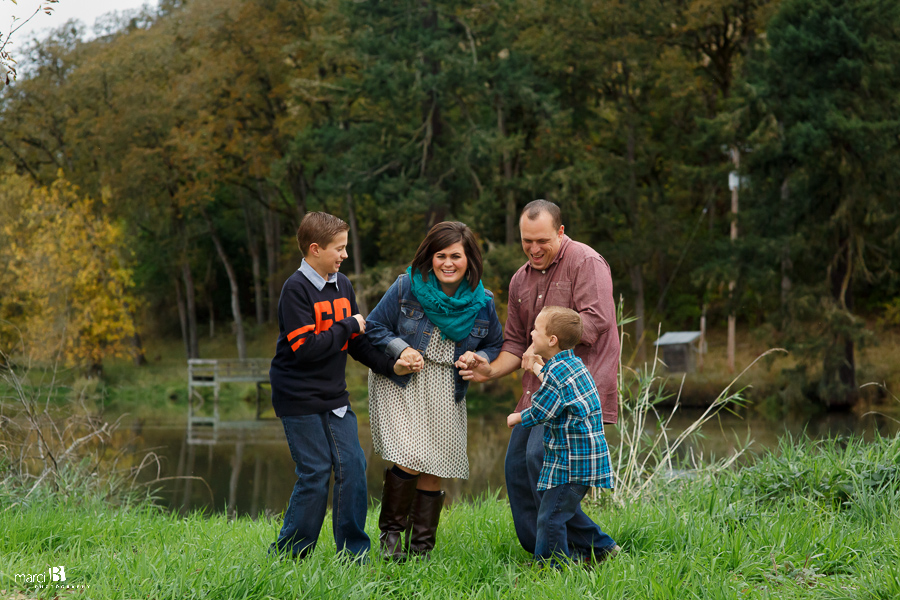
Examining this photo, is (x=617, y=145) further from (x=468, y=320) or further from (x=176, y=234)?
(x=468, y=320)

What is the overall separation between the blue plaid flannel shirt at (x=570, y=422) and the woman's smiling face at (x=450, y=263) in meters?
0.58

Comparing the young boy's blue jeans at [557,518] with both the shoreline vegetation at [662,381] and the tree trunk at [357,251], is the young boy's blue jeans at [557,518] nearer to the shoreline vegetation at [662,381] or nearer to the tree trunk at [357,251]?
the shoreline vegetation at [662,381]

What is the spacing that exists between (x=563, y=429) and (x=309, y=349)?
1.05m

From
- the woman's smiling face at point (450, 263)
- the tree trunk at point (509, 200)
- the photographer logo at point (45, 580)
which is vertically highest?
the tree trunk at point (509, 200)

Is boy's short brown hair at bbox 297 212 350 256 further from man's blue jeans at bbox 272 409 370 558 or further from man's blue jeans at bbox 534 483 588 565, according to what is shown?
man's blue jeans at bbox 534 483 588 565

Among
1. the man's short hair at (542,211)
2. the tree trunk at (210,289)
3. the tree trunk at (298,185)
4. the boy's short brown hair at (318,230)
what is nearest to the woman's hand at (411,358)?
the boy's short brown hair at (318,230)

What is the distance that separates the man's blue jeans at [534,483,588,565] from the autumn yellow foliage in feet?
59.4

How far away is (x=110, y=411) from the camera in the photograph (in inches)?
741

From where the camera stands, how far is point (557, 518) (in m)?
3.25

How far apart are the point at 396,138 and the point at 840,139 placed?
9.75 meters

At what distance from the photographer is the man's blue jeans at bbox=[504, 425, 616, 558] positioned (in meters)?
3.40

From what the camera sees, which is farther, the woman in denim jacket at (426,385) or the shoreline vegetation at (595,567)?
the woman in denim jacket at (426,385)

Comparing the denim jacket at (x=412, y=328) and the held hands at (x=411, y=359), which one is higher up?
the denim jacket at (x=412, y=328)

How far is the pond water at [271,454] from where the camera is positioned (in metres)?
9.26
